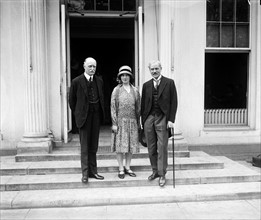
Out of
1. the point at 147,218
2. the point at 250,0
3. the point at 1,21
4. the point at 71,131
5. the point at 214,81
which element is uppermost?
the point at 250,0

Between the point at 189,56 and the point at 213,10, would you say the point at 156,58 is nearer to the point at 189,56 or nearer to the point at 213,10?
the point at 189,56

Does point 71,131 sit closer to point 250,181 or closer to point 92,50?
point 250,181

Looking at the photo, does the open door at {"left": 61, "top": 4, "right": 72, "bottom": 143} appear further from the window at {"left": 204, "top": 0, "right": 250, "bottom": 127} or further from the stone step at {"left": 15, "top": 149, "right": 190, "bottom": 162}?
the window at {"left": 204, "top": 0, "right": 250, "bottom": 127}

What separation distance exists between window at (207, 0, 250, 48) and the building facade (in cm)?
2

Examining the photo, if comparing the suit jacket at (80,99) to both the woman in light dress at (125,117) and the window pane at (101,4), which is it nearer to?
the woman in light dress at (125,117)

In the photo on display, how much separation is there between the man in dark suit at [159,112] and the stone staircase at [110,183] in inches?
19.3

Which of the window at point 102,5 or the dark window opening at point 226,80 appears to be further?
the dark window opening at point 226,80

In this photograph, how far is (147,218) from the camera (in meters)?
4.70

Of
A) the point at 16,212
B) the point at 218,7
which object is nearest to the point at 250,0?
the point at 218,7

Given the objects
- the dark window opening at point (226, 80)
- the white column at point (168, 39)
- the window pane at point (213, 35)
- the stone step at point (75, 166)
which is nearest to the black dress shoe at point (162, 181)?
the stone step at point (75, 166)

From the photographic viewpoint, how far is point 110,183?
580 centimetres

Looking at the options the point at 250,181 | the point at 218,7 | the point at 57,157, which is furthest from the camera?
the point at 218,7

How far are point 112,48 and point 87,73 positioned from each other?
926cm

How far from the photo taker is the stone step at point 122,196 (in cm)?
517
